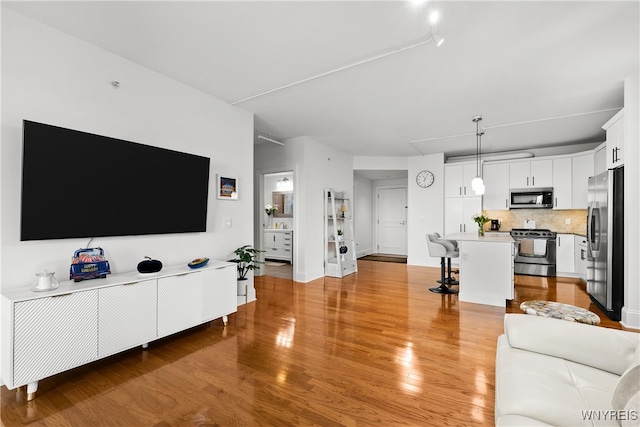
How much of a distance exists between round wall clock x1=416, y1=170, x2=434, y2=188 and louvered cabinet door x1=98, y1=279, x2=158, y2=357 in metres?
6.29

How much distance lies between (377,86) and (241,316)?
127 inches

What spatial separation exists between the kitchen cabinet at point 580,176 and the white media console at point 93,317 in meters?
6.95

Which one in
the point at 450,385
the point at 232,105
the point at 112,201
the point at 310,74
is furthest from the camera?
the point at 232,105

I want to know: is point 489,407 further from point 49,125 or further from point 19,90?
point 19,90

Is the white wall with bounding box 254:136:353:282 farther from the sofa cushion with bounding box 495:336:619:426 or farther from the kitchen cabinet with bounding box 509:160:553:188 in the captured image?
the sofa cushion with bounding box 495:336:619:426

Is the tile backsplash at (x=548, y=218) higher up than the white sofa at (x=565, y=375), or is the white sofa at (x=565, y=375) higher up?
the tile backsplash at (x=548, y=218)

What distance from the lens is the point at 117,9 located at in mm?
2236

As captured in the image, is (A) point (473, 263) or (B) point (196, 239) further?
(A) point (473, 263)

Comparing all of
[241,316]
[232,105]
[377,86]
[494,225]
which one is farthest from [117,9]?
[494,225]

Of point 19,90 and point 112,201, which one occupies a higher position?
point 19,90

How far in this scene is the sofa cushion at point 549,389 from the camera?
1171mm

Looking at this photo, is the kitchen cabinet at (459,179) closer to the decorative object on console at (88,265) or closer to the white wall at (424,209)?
the white wall at (424,209)

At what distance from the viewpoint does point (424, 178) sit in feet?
24.1
